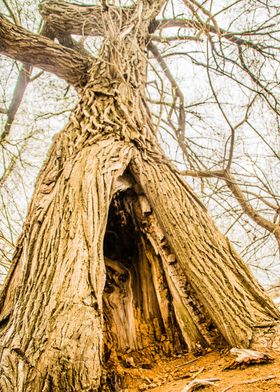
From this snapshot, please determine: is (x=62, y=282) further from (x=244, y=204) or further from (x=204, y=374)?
(x=244, y=204)

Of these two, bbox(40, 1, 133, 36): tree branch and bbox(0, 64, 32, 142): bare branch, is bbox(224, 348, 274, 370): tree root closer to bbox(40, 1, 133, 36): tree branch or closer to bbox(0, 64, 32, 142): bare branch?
bbox(40, 1, 133, 36): tree branch

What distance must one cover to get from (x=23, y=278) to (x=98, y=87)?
1485 mm

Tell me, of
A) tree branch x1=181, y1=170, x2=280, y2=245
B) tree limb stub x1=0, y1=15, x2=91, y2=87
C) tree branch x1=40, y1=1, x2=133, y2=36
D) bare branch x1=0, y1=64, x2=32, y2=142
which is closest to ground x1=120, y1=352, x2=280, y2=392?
tree branch x1=181, y1=170, x2=280, y2=245

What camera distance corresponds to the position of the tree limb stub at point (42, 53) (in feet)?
8.19

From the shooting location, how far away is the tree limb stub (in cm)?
250

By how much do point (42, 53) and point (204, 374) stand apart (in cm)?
250

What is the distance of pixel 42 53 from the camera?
2.62 metres

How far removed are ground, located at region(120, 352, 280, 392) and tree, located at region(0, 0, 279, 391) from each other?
0.19ft

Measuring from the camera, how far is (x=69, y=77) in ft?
9.18

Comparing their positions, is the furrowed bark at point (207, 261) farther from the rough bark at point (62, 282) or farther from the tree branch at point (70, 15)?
the tree branch at point (70, 15)

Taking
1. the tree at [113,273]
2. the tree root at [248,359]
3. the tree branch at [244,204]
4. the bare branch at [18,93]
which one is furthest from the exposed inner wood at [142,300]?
the bare branch at [18,93]

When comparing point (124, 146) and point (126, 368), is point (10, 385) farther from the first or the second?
point (124, 146)

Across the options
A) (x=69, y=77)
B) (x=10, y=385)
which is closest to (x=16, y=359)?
(x=10, y=385)

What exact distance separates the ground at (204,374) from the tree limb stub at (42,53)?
2.28 metres
